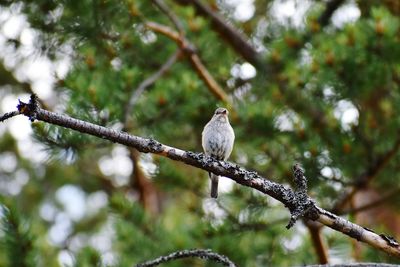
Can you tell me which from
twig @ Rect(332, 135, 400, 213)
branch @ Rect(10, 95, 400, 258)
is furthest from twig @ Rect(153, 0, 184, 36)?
branch @ Rect(10, 95, 400, 258)

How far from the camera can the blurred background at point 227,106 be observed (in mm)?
3871

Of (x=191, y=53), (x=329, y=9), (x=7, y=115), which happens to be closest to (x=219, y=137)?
(x=191, y=53)

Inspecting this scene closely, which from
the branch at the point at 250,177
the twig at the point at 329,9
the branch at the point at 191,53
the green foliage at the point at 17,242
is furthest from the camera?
the twig at the point at 329,9

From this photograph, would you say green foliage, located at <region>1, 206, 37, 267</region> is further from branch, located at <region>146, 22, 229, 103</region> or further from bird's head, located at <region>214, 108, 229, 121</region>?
branch, located at <region>146, 22, 229, 103</region>

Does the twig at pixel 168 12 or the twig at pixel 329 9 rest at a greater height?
the twig at pixel 329 9

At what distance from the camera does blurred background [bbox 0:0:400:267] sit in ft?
12.7

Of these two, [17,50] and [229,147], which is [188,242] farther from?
[17,50]

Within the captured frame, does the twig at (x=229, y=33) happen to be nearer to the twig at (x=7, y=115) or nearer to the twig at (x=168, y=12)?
the twig at (x=168, y=12)

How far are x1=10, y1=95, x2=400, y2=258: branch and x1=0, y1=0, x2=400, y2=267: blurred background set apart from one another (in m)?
1.18

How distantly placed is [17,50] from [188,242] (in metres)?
1.81

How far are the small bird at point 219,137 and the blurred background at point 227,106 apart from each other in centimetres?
20

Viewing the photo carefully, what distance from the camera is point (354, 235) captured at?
234 cm

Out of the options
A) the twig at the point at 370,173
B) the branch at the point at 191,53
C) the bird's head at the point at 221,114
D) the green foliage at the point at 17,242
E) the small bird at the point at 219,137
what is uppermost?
the branch at the point at 191,53

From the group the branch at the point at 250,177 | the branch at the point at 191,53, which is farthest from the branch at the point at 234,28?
the branch at the point at 250,177
